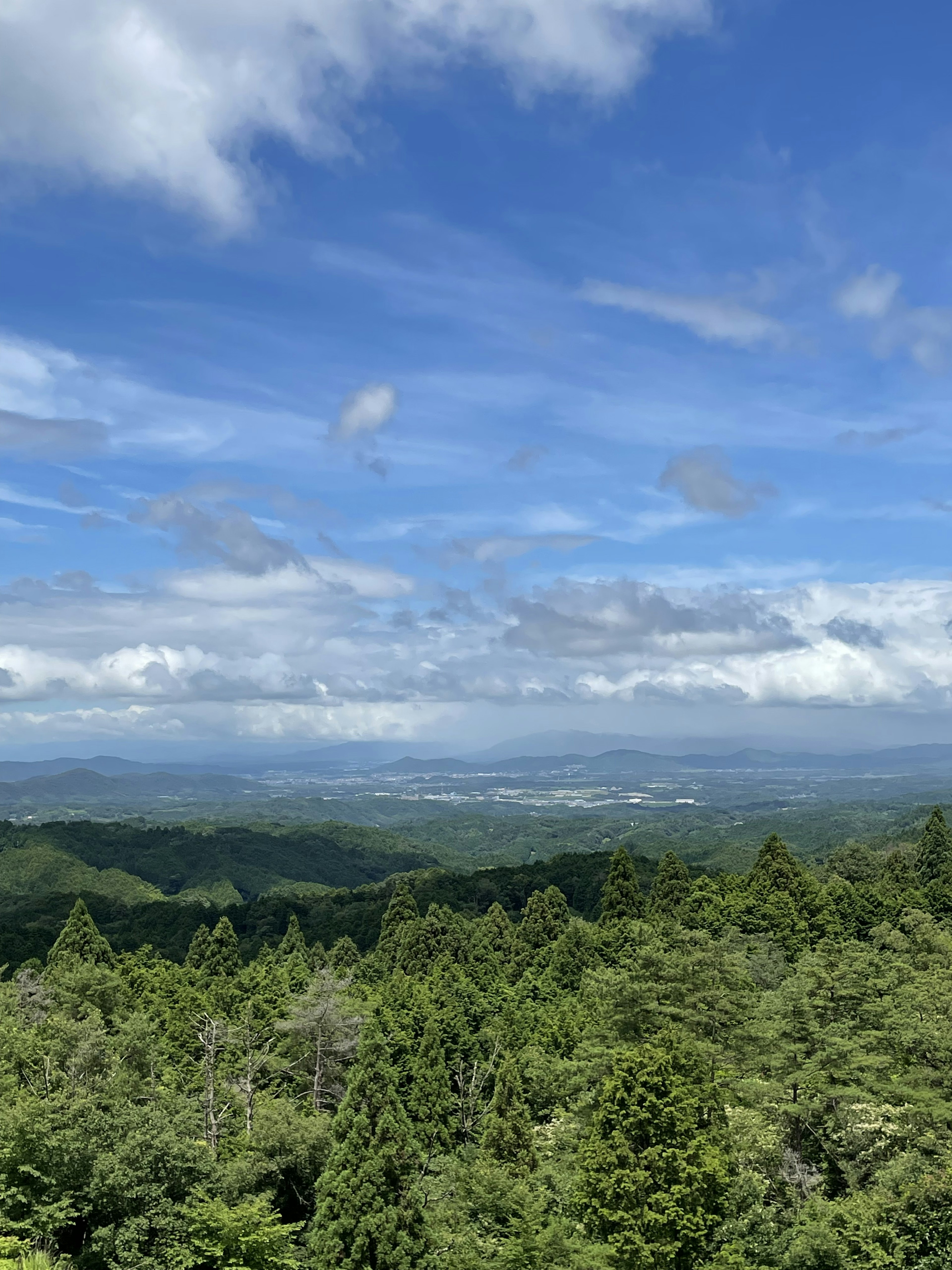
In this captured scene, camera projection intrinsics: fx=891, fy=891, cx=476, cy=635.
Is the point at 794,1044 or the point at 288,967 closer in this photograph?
the point at 794,1044

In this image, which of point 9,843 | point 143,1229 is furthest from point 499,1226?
point 9,843

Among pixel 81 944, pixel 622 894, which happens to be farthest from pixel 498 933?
pixel 81 944

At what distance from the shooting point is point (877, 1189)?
20.1 metres

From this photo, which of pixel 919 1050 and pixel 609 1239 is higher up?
pixel 919 1050

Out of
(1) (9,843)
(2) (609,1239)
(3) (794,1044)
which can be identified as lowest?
(1) (9,843)

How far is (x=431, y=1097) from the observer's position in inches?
1393

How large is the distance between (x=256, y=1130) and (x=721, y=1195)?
1520 centimetres

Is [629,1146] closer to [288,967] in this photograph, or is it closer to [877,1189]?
[877,1189]

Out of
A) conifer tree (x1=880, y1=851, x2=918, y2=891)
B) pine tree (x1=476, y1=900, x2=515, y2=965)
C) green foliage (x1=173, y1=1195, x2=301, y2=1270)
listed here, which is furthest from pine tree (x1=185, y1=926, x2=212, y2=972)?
conifer tree (x1=880, y1=851, x2=918, y2=891)

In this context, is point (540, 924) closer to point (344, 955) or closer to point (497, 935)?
point (497, 935)

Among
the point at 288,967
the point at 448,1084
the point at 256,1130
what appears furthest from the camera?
the point at 288,967

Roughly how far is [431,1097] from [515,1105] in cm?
700

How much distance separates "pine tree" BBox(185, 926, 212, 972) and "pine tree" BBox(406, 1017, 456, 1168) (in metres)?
27.6

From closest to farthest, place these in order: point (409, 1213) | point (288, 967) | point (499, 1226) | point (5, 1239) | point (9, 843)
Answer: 1. point (5, 1239)
2. point (499, 1226)
3. point (409, 1213)
4. point (288, 967)
5. point (9, 843)
